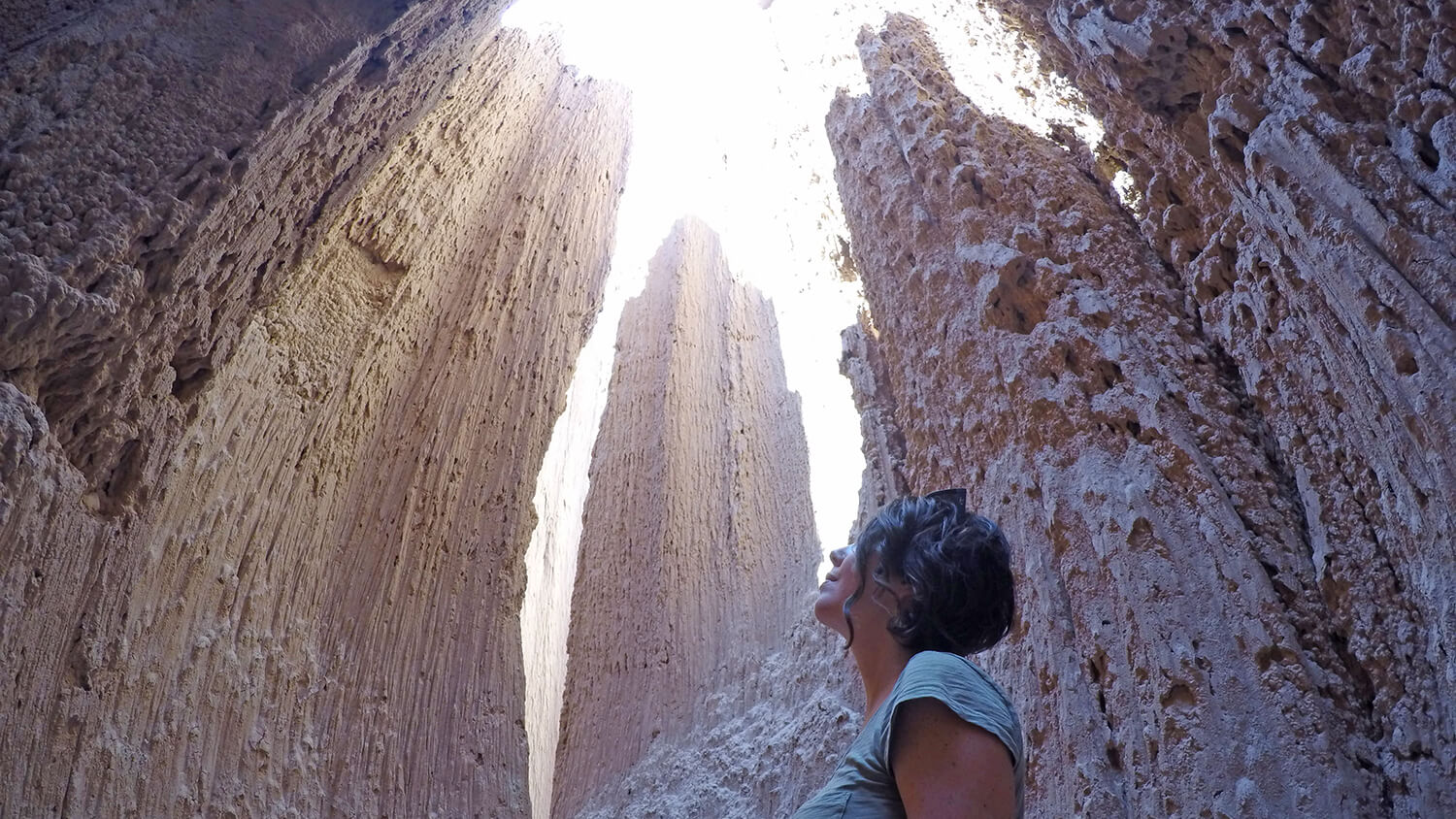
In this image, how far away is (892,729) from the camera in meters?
1.25

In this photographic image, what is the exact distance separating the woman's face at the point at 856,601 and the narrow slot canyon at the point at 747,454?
93cm

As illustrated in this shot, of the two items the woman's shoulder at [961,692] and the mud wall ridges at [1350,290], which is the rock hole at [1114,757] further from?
the woman's shoulder at [961,692]

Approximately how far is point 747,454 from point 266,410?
9.70ft

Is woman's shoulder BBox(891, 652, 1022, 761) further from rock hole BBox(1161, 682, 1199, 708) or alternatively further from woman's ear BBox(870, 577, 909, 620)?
rock hole BBox(1161, 682, 1199, 708)

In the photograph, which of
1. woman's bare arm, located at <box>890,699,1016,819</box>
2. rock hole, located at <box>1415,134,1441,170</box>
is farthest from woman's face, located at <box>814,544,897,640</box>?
rock hole, located at <box>1415,134,1441,170</box>

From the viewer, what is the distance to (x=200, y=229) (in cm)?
274

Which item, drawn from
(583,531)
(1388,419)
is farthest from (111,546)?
(583,531)

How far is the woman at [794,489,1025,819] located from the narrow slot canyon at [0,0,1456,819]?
33.0 inches

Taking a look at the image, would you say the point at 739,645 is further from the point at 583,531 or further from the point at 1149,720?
the point at 1149,720

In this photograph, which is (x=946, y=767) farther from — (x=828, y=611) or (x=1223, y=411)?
(x=1223, y=411)

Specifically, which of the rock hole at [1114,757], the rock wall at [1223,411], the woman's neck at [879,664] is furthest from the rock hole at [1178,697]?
the woman's neck at [879,664]

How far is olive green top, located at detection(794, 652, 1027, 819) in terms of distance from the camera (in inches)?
48.2

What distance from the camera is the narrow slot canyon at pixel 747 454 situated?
78.9 inches

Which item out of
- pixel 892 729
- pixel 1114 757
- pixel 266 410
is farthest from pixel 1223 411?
pixel 266 410
